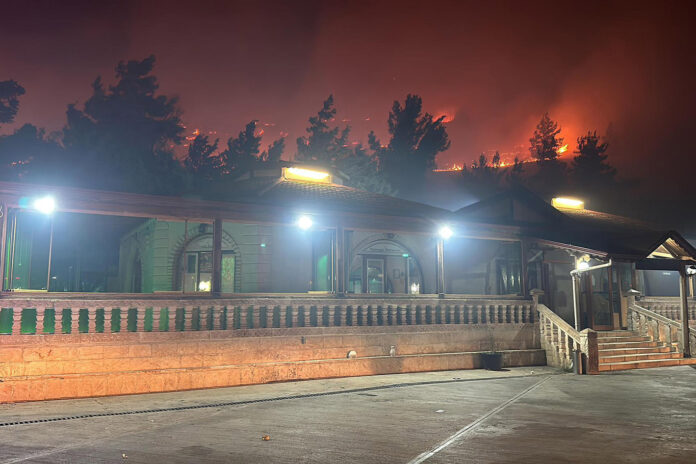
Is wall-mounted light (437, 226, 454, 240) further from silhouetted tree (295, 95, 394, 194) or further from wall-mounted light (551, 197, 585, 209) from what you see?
silhouetted tree (295, 95, 394, 194)

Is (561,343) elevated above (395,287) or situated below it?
below

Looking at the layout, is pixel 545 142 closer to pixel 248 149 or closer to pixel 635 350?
pixel 248 149

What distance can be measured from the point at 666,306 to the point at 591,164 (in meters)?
46.5

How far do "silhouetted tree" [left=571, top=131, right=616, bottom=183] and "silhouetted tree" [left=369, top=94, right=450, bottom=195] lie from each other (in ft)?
51.6

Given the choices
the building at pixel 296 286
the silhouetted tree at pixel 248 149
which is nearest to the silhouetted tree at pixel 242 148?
the silhouetted tree at pixel 248 149

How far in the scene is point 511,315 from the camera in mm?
17641

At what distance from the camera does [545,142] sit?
76125 millimetres

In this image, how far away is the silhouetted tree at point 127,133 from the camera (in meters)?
31.7

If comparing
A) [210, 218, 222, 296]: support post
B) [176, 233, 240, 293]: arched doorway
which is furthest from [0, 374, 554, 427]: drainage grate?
[176, 233, 240, 293]: arched doorway

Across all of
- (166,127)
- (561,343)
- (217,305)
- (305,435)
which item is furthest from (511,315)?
(166,127)

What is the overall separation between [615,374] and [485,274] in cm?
728

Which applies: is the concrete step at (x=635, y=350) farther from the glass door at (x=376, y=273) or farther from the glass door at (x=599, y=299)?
the glass door at (x=376, y=273)

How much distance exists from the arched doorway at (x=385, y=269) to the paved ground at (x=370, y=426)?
8388 mm

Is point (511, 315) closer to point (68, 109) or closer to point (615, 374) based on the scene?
point (615, 374)
